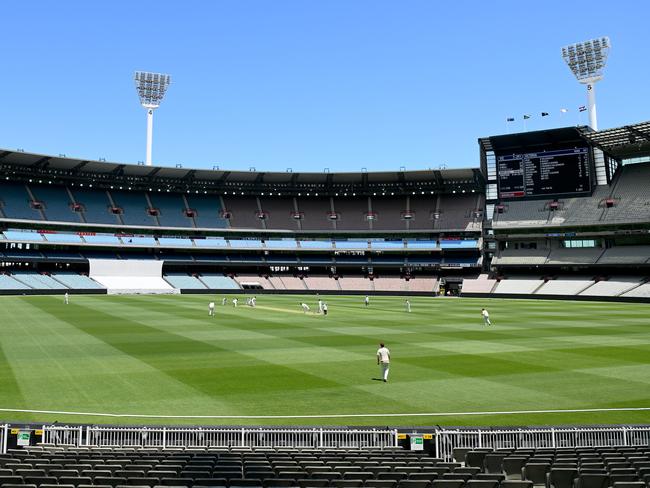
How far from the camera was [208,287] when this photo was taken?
83125 millimetres

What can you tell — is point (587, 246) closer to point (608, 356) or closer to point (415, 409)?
point (608, 356)

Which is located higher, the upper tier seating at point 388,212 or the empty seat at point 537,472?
the upper tier seating at point 388,212

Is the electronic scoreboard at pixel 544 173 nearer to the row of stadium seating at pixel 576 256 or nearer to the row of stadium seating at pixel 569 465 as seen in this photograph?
the row of stadium seating at pixel 576 256

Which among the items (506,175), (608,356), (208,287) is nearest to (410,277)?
(506,175)

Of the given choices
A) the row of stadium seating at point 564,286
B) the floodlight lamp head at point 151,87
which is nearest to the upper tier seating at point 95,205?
the floodlight lamp head at point 151,87

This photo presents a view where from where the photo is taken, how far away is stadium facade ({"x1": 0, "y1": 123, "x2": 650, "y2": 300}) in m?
74.5

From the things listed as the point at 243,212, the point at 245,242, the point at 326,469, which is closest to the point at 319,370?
the point at 326,469

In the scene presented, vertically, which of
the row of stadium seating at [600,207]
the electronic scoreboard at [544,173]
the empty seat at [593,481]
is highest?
the electronic scoreboard at [544,173]

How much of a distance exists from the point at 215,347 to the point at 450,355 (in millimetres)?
11387

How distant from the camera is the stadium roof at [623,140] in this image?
2589 inches

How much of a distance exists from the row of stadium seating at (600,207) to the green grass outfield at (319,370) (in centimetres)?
4206

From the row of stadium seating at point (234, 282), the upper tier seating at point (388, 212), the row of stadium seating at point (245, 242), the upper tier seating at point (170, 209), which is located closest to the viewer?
the row of stadium seating at point (234, 282)

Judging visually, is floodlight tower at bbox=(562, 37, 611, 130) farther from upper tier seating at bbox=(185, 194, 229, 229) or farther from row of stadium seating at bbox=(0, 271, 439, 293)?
upper tier seating at bbox=(185, 194, 229, 229)

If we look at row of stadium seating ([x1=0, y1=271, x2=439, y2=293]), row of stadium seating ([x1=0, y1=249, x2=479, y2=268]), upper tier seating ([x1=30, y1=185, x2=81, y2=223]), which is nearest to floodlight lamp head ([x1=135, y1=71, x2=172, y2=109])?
upper tier seating ([x1=30, y1=185, x2=81, y2=223])
